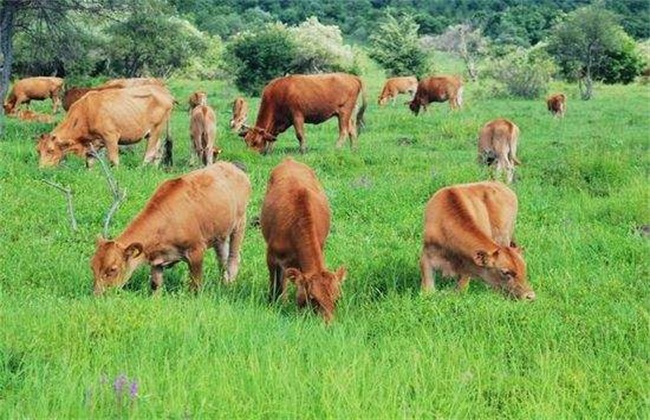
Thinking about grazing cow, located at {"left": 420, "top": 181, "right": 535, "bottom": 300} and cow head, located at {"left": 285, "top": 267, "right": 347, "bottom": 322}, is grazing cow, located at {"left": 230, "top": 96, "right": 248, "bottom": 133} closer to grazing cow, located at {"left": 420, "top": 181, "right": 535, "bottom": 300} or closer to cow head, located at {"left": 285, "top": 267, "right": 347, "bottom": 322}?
grazing cow, located at {"left": 420, "top": 181, "right": 535, "bottom": 300}

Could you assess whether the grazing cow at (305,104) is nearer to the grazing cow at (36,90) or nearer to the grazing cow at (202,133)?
the grazing cow at (202,133)

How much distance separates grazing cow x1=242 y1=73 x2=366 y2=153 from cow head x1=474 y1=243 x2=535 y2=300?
37.2 feet

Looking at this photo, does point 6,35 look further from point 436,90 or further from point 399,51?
point 399,51

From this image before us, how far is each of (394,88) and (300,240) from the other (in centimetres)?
3644

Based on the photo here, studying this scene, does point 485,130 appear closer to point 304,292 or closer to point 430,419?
point 304,292

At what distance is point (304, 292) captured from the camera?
7039mm

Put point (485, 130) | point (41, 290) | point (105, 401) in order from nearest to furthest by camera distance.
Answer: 1. point (105, 401)
2. point (41, 290)
3. point (485, 130)

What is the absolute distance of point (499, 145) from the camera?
1595cm

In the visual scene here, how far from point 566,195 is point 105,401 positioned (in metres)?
9.65

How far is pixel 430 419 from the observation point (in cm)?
474

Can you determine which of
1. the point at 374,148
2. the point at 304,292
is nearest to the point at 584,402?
the point at 304,292

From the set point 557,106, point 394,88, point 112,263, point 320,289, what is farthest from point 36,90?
point 320,289

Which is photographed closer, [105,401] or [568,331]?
[105,401]

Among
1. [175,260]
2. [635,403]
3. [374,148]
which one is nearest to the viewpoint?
[635,403]
